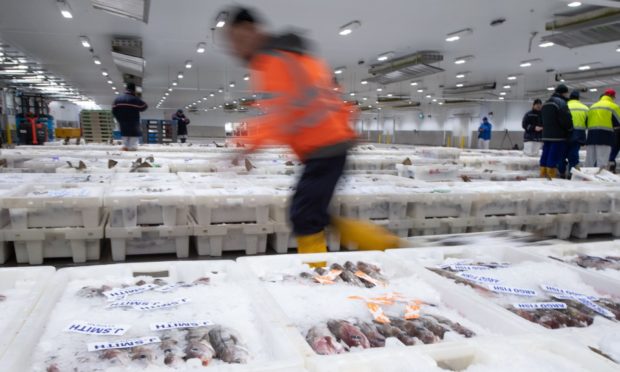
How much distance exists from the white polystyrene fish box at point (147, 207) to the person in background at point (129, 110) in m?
5.34

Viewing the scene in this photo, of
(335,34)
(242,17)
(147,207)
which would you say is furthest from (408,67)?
(242,17)

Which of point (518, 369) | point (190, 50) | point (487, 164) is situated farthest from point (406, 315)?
point (190, 50)

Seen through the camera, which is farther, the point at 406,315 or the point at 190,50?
the point at 190,50

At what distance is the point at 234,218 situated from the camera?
402cm

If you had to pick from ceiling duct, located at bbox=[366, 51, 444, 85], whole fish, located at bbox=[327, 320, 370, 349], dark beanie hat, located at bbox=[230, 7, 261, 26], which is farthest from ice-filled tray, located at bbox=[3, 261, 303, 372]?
ceiling duct, located at bbox=[366, 51, 444, 85]

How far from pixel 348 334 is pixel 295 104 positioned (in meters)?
1.32

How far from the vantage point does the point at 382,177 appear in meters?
5.80

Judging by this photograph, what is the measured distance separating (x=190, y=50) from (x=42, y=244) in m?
11.0

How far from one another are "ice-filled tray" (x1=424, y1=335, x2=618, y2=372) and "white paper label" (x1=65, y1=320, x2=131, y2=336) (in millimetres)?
961

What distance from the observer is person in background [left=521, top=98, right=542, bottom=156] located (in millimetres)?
9805

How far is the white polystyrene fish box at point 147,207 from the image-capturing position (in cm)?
369

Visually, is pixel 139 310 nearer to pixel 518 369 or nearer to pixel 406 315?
pixel 406 315

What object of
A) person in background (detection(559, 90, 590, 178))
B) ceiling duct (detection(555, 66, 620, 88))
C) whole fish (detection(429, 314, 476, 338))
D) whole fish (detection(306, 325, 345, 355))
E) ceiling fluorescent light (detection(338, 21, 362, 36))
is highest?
ceiling fluorescent light (detection(338, 21, 362, 36))

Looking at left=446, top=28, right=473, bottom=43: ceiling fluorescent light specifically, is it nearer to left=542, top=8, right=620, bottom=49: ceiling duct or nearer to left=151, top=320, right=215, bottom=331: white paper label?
left=542, top=8, right=620, bottom=49: ceiling duct
